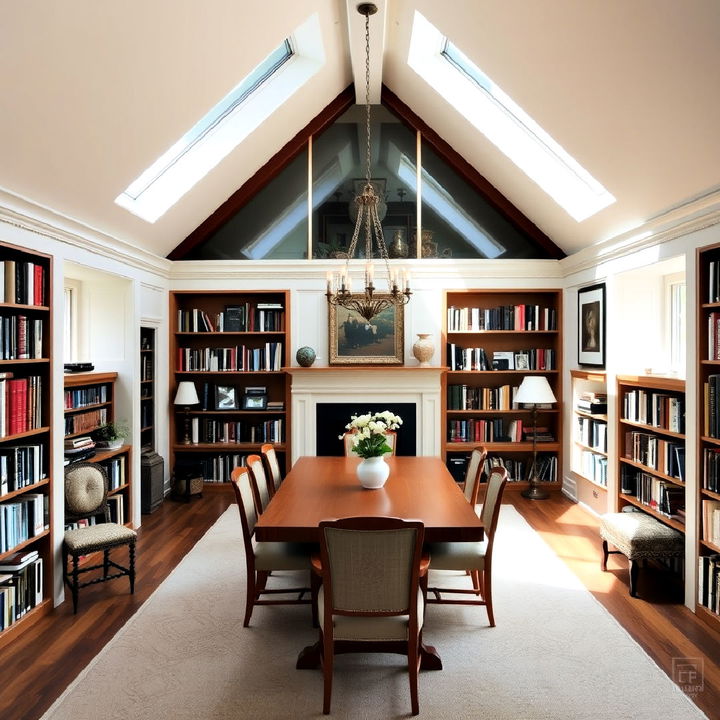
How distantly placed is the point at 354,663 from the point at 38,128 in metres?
3.36

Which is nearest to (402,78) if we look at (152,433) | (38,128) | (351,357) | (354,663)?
(351,357)

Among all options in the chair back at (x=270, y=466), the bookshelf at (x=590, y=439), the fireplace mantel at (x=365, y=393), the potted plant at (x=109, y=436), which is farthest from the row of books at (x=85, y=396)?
the bookshelf at (x=590, y=439)

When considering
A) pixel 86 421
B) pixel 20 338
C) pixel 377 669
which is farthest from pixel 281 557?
pixel 86 421

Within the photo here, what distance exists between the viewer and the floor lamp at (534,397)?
615cm

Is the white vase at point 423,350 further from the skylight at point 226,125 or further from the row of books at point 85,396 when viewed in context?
the row of books at point 85,396

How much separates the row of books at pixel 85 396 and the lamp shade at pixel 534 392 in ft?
13.3

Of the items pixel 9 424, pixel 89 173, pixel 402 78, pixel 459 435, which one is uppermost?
pixel 402 78

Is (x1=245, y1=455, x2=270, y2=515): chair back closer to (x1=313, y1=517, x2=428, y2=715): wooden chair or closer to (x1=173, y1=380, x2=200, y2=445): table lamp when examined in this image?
(x1=313, y1=517, x2=428, y2=715): wooden chair

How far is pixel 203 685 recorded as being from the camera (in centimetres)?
290

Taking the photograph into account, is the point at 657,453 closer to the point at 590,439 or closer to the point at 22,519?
the point at 590,439

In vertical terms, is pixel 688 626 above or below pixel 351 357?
below

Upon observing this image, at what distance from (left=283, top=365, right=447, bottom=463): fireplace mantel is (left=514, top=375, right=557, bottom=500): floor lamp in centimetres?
85

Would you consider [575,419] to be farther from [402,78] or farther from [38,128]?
[38,128]

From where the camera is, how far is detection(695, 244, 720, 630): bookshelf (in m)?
3.61
